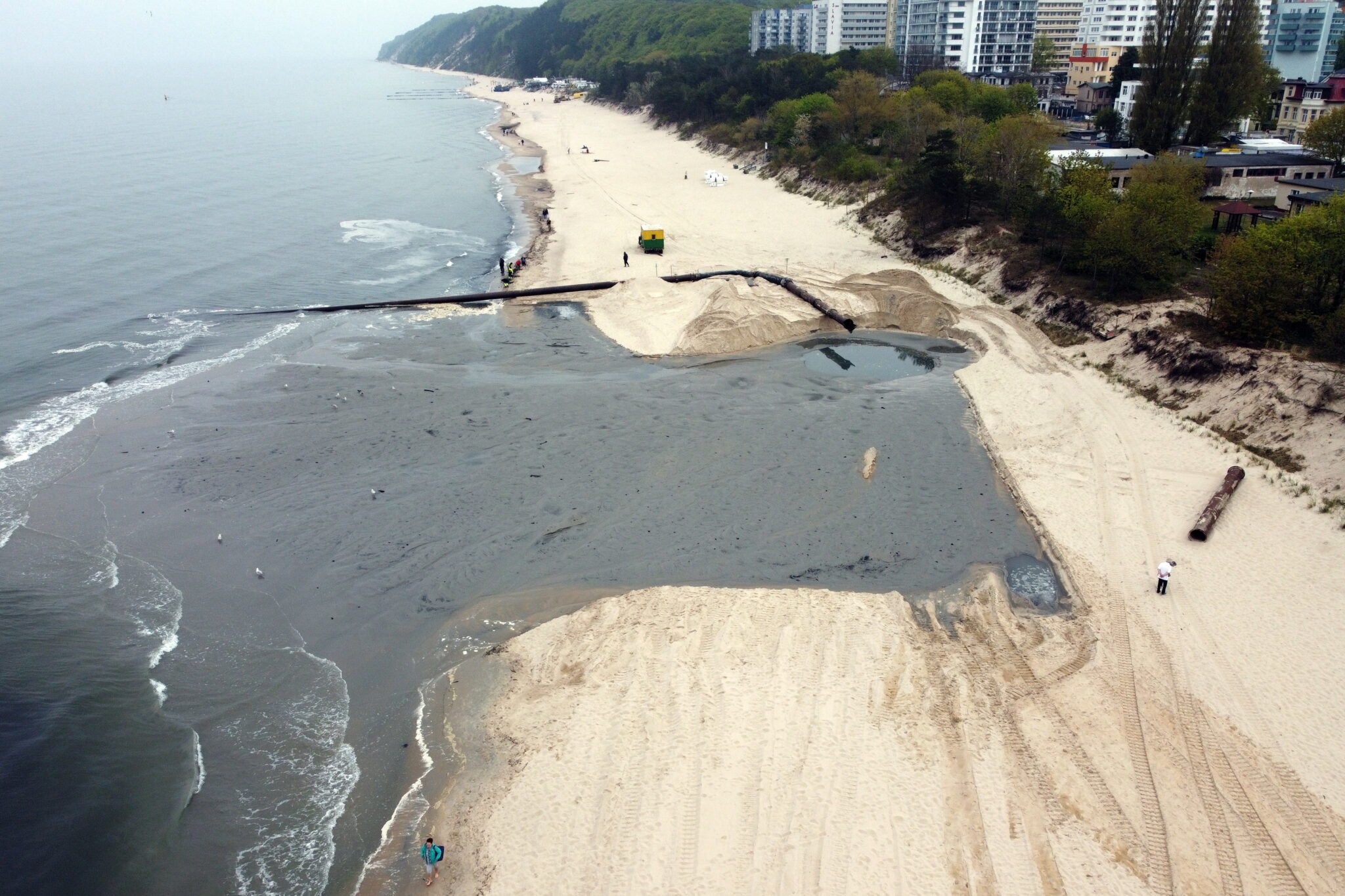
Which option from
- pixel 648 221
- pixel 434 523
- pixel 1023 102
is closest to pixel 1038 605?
pixel 434 523

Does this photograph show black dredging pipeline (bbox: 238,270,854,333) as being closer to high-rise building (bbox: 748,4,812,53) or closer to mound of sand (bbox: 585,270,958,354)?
mound of sand (bbox: 585,270,958,354)

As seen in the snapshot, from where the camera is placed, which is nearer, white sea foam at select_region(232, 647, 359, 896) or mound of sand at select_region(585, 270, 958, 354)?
white sea foam at select_region(232, 647, 359, 896)

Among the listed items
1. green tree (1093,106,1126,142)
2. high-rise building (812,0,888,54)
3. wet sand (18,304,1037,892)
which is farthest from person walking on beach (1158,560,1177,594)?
high-rise building (812,0,888,54)

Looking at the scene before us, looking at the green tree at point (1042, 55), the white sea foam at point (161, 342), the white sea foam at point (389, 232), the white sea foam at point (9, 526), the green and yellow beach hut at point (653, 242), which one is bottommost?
the white sea foam at point (9, 526)

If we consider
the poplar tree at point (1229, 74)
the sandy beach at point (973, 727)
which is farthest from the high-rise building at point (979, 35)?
the sandy beach at point (973, 727)

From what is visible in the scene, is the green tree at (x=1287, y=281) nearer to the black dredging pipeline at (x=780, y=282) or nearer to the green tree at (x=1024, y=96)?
the black dredging pipeline at (x=780, y=282)

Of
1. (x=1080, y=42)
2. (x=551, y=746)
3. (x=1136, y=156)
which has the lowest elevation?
(x=551, y=746)

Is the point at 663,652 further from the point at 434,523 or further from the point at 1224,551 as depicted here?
the point at 1224,551
